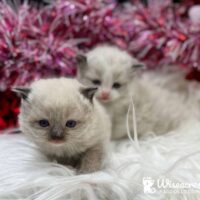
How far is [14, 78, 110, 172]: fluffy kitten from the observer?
100cm

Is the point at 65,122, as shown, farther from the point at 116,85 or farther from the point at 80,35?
the point at 80,35

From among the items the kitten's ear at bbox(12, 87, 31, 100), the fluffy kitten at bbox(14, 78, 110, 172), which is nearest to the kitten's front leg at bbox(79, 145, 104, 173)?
the fluffy kitten at bbox(14, 78, 110, 172)

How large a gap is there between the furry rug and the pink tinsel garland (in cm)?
37

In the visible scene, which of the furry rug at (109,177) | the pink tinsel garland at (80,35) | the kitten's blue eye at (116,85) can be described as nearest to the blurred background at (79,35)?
the pink tinsel garland at (80,35)

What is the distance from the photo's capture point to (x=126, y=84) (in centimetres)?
140

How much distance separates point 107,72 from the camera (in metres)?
1.35

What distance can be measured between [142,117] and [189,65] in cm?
35

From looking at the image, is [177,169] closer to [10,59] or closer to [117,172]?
[117,172]

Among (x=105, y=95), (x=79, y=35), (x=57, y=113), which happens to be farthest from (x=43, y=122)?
(x=79, y=35)

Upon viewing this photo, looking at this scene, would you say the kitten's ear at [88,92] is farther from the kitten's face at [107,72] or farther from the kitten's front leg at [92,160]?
the kitten's face at [107,72]

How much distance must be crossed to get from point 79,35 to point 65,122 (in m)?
0.67

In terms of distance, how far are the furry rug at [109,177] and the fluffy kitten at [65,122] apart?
5cm

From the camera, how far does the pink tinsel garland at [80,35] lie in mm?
1426

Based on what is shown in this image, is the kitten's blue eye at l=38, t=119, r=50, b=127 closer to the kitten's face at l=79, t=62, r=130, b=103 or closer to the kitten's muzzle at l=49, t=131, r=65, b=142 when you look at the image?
the kitten's muzzle at l=49, t=131, r=65, b=142
